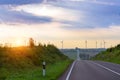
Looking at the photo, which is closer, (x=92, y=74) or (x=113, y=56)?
(x=92, y=74)

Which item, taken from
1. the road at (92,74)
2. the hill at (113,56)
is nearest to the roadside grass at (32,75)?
the road at (92,74)

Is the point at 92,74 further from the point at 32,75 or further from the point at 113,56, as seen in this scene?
the point at 113,56

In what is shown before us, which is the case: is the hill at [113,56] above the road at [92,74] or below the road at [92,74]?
above

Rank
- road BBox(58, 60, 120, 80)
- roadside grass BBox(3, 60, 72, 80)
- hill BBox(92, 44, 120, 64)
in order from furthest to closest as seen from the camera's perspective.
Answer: hill BBox(92, 44, 120, 64) → road BBox(58, 60, 120, 80) → roadside grass BBox(3, 60, 72, 80)

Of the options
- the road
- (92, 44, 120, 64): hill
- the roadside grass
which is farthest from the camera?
(92, 44, 120, 64): hill

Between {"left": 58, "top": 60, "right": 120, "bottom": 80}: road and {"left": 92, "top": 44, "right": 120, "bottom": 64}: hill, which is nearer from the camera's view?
{"left": 58, "top": 60, "right": 120, "bottom": 80}: road

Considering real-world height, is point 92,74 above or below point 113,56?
below

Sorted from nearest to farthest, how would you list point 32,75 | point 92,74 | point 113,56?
point 32,75
point 92,74
point 113,56

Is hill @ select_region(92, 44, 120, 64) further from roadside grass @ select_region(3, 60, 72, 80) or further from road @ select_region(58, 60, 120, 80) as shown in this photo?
roadside grass @ select_region(3, 60, 72, 80)

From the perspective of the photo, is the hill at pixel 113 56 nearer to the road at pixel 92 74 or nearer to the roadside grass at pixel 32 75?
the road at pixel 92 74

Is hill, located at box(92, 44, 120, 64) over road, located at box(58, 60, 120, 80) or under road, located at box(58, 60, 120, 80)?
over

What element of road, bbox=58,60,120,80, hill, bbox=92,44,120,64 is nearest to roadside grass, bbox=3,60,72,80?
road, bbox=58,60,120,80

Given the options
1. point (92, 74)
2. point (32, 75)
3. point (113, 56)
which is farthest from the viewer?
point (113, 56)

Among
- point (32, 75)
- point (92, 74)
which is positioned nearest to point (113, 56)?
point (92, 74)
